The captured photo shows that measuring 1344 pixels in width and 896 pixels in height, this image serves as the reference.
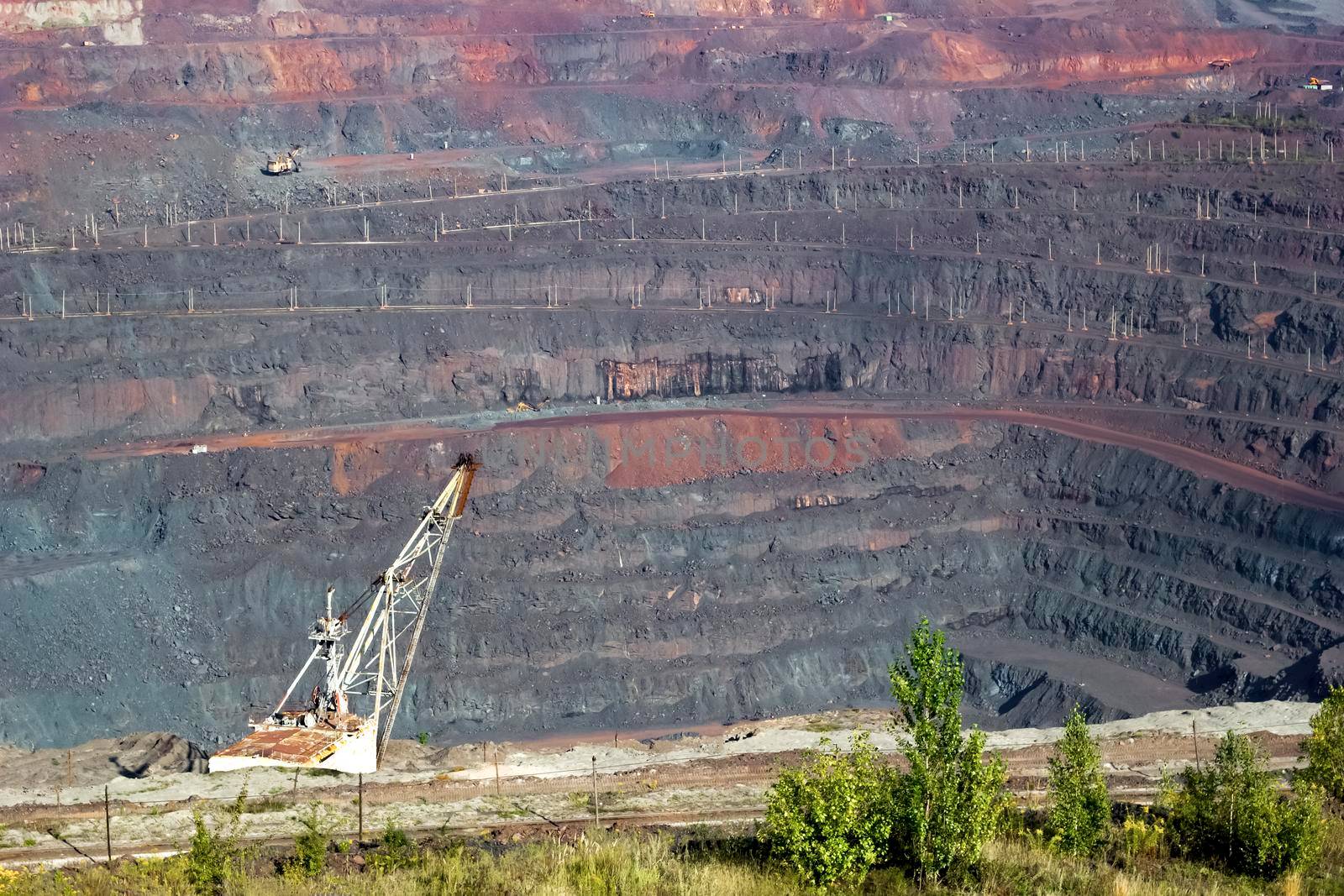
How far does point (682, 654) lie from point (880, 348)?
19270 millimetres

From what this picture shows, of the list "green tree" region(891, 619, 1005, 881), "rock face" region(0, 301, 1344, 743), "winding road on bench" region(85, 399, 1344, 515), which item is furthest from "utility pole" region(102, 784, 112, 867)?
"winding road on bench" region(85, 399, 1344, 515)

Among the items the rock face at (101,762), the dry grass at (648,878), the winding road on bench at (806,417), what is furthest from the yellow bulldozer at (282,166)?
the dry grass at (648,878)

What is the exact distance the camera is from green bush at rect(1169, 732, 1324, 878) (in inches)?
1117

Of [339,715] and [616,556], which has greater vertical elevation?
[339,715]

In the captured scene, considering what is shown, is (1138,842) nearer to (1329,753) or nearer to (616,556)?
(1329,753)

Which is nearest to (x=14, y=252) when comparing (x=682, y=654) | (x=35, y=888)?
(x=682, y=654)

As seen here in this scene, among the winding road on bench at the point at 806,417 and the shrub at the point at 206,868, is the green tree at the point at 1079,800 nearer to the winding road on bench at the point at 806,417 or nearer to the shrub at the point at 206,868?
the shrub at the point at 206,868

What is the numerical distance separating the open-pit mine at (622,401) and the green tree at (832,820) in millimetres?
20686

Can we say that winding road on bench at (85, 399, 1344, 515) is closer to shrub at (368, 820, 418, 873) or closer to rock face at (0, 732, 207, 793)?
rock face at (0, 732, 207, 793)

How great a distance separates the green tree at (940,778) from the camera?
25219mm

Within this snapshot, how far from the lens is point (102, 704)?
2131 inches

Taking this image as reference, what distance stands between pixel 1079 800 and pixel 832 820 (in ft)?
16.6

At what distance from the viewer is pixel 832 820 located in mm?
26344

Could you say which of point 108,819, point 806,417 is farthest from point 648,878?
point 806,417
